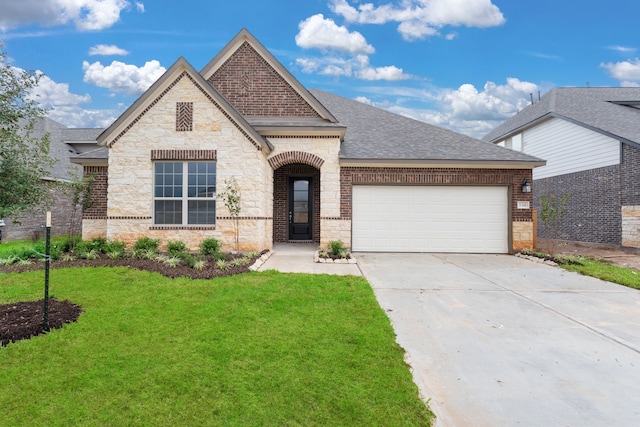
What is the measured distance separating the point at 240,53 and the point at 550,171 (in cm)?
1655

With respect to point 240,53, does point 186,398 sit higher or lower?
lower

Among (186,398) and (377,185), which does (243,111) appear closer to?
(377,185)

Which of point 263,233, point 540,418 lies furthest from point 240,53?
point 540,418

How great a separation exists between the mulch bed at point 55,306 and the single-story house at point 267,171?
6.62 ft

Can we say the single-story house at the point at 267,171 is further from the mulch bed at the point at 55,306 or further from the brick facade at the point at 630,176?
the brick facade at the point at 630,176

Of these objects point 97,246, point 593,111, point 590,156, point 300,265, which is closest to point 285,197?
point 300,265

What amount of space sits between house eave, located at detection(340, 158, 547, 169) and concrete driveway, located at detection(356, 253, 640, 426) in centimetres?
472

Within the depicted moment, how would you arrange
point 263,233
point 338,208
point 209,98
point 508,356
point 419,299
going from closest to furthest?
point 508,356, point 419,299, point 209,98, point 263,233, point 338,208

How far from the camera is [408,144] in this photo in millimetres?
12648

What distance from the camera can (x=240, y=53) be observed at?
1181 centimetres

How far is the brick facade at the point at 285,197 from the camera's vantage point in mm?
13406

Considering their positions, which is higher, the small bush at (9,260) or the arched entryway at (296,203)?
the arched entryway at (296,203)

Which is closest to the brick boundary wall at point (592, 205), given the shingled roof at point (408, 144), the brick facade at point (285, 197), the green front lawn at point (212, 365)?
the shingled roof at point (408, 144)

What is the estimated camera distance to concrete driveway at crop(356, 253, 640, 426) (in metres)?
2.94
